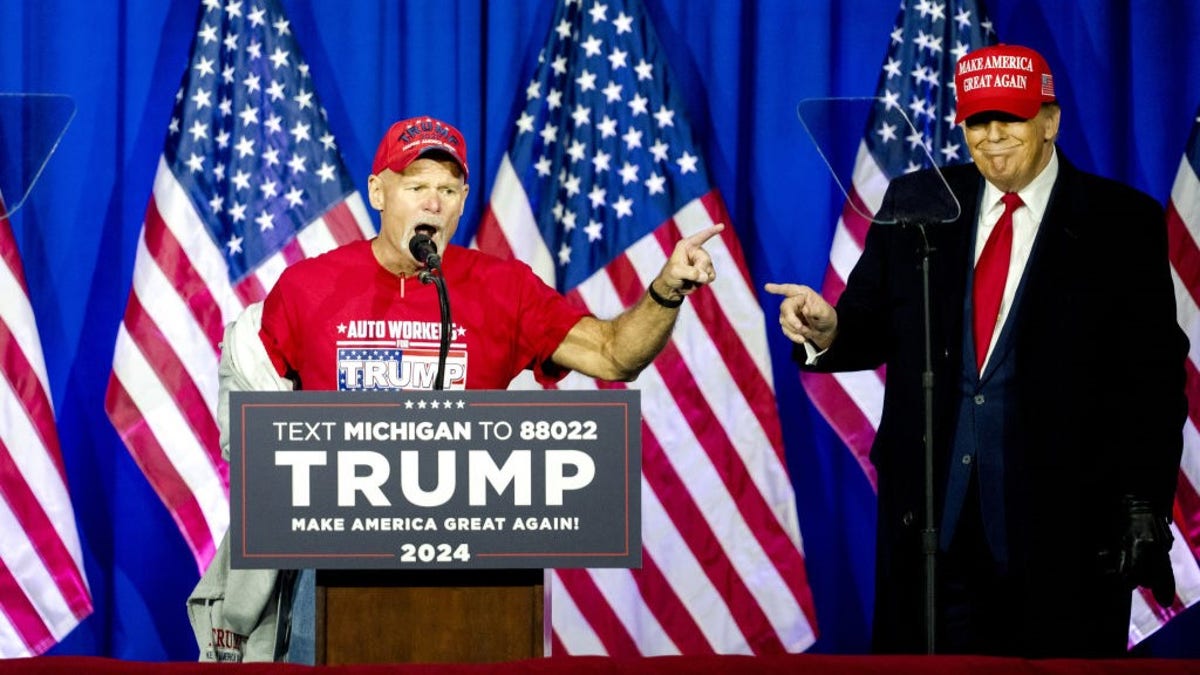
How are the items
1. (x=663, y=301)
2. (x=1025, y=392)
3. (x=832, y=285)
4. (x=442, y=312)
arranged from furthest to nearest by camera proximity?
(x=832, y=285) → (x=1025, y=392) → (x=663, y=301) → (x=442, y=312)

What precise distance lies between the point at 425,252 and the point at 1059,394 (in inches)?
50.4

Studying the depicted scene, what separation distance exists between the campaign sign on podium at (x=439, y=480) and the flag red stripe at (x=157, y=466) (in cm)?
222

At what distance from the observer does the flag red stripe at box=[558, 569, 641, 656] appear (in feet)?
14.1

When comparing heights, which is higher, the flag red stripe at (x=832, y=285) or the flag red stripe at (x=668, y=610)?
the flag red stripe at (x=832, y=285)

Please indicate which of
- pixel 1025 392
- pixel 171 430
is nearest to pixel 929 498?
pixel 1025 392

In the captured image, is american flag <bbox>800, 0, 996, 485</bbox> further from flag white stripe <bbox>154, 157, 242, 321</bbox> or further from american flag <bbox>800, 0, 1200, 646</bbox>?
flag white stripe <bbox>154, 157, 242, 321</bbox>

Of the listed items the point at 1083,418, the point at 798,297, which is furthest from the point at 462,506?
the point at 1083,418

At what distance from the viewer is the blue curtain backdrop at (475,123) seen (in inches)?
167

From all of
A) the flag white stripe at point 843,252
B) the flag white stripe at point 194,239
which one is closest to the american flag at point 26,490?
the flag white stripe at point 194,239

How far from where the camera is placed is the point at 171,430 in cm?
412

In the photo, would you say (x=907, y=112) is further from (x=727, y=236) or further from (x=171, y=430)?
(x=171, y=430)

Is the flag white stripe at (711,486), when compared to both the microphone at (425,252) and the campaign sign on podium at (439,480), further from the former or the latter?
the campaign sign on podium at (439,480)

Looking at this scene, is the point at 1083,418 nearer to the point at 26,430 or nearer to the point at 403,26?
the point at 403,26

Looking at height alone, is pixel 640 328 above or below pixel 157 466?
above
